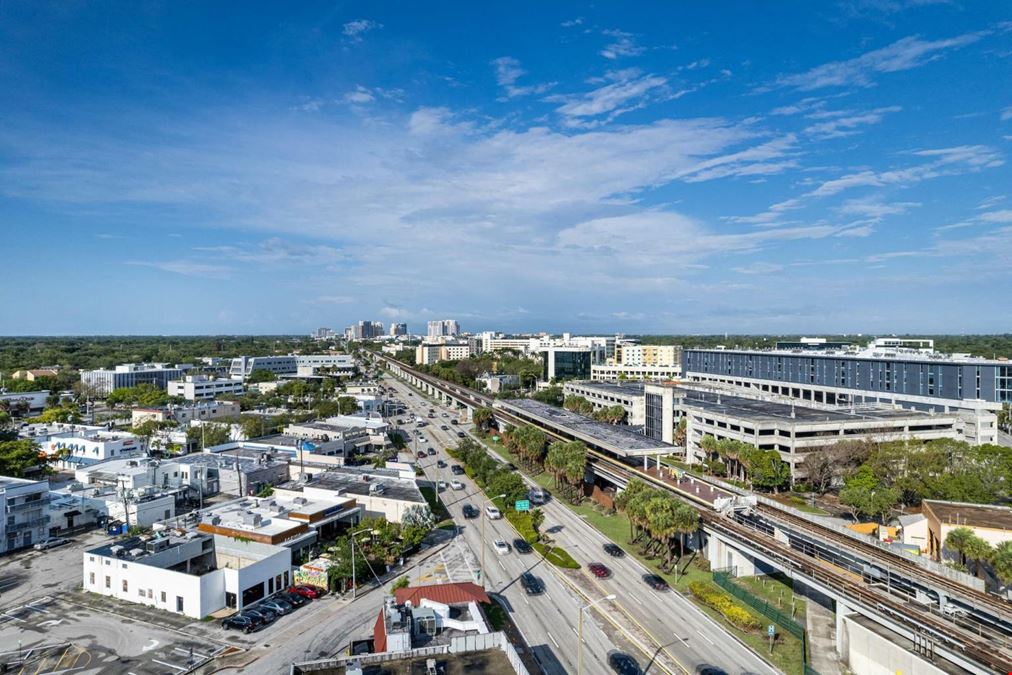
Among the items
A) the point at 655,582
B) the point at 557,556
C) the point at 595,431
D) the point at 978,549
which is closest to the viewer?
the point at 978,549

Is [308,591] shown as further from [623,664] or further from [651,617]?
[651,617]

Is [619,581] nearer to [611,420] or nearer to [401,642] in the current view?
[401,642]

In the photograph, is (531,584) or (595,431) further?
(595,431)

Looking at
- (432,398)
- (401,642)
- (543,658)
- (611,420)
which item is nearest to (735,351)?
(611,420)

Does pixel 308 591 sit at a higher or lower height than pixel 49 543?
lower

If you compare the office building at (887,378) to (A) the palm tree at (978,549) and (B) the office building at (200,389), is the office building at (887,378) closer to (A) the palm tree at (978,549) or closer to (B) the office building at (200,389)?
(A) the palm tree at (978,549)

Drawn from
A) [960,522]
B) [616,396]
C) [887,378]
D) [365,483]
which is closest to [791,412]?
[887,378]

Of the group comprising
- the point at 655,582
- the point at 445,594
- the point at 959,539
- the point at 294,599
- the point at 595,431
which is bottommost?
the point at 655,582

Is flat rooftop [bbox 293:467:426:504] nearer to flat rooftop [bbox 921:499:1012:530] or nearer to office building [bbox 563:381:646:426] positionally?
flat rooftop [bbox 921:499:1012:530]
